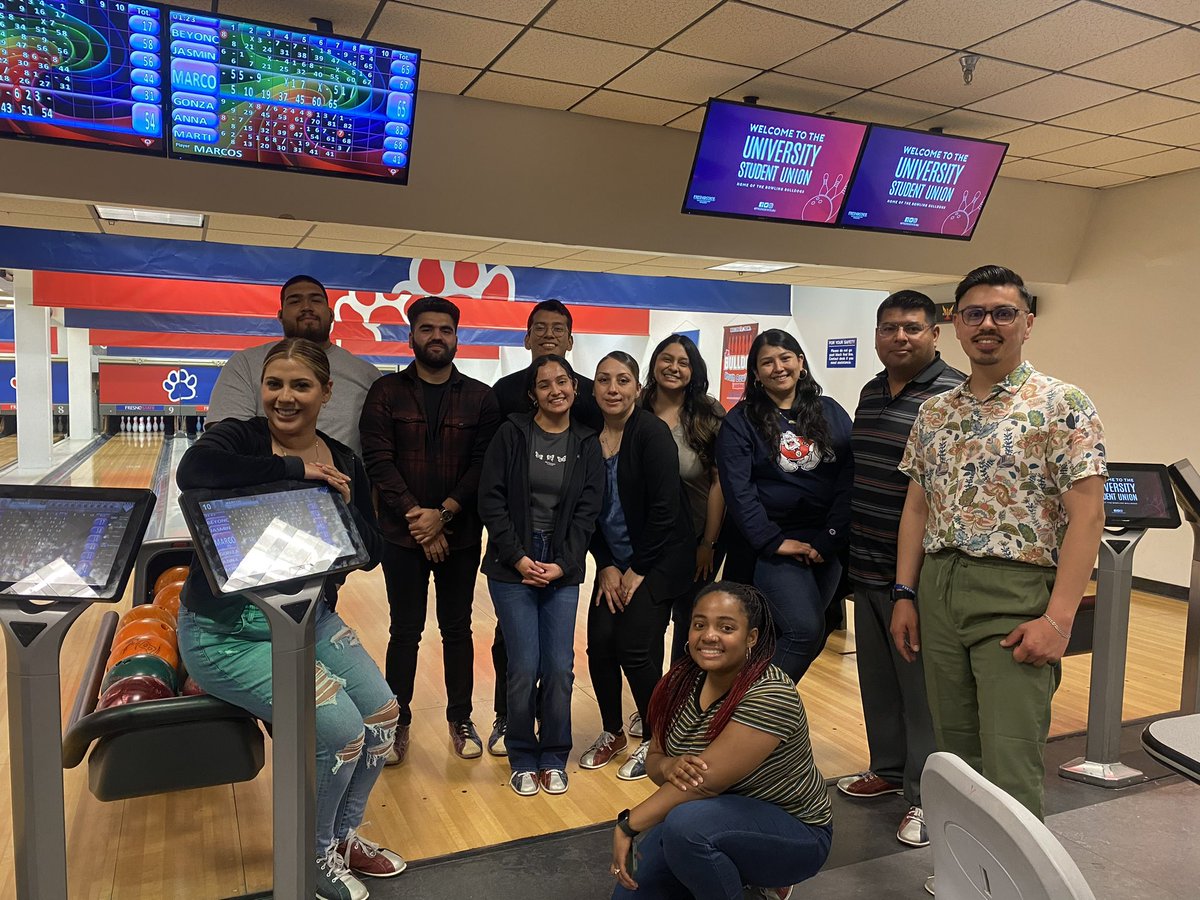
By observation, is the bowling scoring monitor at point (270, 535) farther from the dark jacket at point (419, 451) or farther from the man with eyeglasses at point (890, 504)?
the man with eyeglasses at point (890, 504)

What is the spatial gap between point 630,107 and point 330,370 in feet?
7.43

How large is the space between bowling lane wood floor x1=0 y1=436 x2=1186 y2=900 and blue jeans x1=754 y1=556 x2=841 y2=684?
1.80ft

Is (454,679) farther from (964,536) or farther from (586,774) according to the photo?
(964,536)

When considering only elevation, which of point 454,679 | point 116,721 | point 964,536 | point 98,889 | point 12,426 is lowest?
point 12,426

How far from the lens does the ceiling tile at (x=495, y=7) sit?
313cm

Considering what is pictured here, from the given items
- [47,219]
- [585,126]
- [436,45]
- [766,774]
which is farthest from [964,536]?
[47,219]

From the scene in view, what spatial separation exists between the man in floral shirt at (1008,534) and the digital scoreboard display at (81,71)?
2685 millimetres

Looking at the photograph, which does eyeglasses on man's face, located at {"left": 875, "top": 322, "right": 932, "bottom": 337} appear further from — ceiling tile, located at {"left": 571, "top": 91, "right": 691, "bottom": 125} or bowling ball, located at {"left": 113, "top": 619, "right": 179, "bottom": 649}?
ceiling tile, located at {"left": 571, "top": 91, "right": 691, "bottom": 125}

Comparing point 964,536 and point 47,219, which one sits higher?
point 47,219

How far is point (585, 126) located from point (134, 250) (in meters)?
3.15

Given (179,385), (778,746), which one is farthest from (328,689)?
(179,385)

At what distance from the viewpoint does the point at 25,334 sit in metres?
10.2

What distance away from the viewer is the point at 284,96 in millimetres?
3154

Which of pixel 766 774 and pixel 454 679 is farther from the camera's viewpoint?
pixel 454 679
